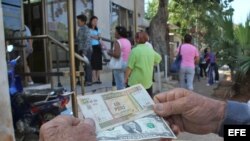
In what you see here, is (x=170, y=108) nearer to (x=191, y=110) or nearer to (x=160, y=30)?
(x=191, y=110)

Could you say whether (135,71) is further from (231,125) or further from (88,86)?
(231,125)

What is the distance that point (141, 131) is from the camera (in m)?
1.71

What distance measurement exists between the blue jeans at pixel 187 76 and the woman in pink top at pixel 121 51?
64.6 inches

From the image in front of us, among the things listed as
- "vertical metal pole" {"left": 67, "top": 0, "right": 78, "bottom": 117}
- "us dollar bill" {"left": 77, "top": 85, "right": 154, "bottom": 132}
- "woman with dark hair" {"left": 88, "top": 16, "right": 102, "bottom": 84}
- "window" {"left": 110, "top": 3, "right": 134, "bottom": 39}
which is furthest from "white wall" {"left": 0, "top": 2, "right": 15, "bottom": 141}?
"window" {"left": 110, "top": 3, "right": 134, "bottom": 39}

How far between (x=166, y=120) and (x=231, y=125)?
28 cm

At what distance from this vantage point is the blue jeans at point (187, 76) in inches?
350

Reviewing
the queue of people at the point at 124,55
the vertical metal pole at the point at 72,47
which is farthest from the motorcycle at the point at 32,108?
the queue of people at the point at 124,55

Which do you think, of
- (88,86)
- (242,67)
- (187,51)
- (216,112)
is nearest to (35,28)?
(88,86)

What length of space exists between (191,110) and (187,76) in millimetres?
7124

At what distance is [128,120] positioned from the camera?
1.78m

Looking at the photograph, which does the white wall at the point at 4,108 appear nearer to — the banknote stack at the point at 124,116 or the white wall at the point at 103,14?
the banknote stack at the point at 124,116

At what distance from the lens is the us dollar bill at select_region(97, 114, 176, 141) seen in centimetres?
164

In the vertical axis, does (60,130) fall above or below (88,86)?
above

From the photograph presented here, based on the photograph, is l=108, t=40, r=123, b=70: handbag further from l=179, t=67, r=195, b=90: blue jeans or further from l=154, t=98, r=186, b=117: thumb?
l=154, t=98, r=186, b=117: thumb
